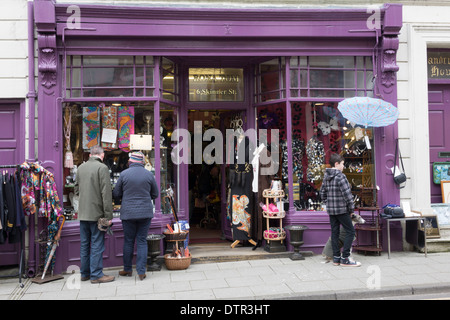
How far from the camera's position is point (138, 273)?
669 centimetres

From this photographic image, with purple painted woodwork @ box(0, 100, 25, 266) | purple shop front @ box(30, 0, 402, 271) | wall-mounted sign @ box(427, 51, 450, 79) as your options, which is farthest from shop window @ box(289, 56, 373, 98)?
purple painted woodwork @ box(0, 100, 25, 266)

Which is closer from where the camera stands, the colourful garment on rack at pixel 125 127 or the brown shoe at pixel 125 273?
the brown shoe at pixel 125 273

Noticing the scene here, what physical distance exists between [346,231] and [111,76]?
4.97 m

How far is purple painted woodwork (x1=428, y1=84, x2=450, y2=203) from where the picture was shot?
28.4 feet

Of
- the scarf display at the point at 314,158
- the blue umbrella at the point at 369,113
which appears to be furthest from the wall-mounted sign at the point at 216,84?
the blue umbrella at the point at 369,113

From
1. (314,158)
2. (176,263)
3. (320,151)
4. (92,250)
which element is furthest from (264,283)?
(320,151)

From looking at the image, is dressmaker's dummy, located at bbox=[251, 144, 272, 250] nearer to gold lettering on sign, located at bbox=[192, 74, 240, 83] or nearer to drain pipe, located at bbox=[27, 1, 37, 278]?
gold lettering on sign, located at bbox=[192, 74, 240, 83]

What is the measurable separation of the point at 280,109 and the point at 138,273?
4053 mm

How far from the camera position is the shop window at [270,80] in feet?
26.9

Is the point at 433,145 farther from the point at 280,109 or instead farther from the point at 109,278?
the point at 109,278

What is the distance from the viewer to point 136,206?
6617mm

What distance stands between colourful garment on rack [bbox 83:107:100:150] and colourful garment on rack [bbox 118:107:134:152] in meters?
0.40

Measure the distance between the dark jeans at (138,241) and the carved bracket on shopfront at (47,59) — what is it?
9.39ft

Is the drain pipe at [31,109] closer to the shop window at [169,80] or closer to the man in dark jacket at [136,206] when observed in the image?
the man in dark jacket at [136,206]
